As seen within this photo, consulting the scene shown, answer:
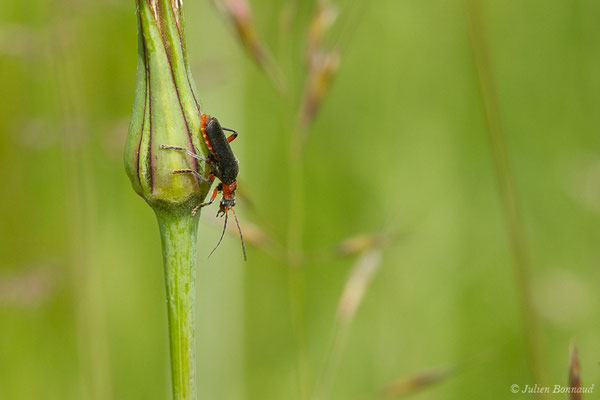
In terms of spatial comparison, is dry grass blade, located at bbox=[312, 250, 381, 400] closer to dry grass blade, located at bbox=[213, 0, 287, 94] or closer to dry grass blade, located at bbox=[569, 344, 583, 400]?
dry grass blade, located at bbox=[213, 0, 287, 94]

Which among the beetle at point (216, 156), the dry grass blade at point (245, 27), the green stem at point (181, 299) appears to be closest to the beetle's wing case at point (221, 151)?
the beetle at point (216, 156)

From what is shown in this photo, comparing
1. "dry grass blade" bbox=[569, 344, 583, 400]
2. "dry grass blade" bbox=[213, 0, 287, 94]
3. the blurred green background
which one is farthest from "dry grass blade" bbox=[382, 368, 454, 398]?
"dry grass blade" bbox=[213, 0, 287, 94]

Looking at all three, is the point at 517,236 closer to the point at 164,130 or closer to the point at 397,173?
the point at 164,130

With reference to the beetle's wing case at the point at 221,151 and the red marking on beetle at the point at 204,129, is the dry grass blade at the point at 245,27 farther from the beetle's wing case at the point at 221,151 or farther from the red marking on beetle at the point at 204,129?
the red marking on beetle at the point at 204,129

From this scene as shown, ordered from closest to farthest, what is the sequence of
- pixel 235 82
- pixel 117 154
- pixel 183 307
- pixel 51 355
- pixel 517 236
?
pixel 183 307 < pixel 517 236 < pixel 117 154 < pixel 51 355 < pixel 235 82

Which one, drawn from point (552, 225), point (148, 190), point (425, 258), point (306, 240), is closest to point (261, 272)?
point (306, 240)

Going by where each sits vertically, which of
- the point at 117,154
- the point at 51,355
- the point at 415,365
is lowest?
the point at 415,365
